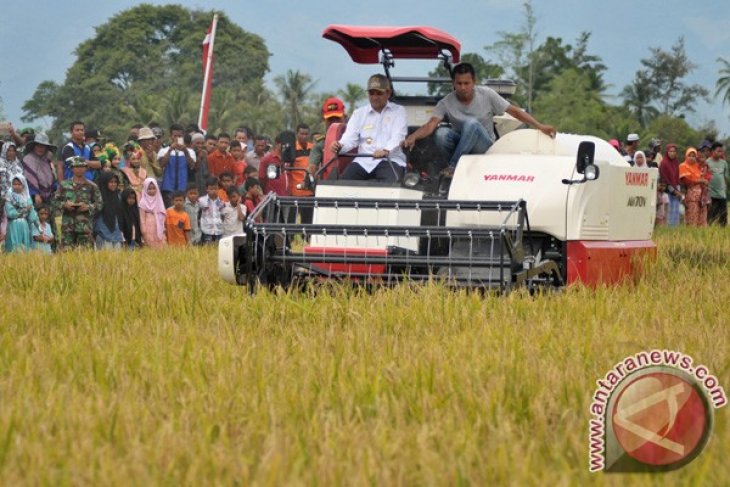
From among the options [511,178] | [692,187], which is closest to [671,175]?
[692,187]

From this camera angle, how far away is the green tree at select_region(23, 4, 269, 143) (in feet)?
349

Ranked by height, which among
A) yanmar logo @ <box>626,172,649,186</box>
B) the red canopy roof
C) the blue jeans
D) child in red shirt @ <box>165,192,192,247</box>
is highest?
the red canopy roof

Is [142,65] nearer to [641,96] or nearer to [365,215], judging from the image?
[641,96]

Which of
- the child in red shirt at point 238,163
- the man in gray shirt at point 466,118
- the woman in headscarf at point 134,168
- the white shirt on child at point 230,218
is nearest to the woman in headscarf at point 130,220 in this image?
the woman in headscarf at point 134,168

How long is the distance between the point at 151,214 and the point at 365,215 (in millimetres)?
8845

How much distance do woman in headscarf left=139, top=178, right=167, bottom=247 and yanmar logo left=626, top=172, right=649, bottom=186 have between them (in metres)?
8.90

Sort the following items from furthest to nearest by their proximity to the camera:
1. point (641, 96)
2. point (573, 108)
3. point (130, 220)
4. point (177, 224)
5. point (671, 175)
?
point (641, 96)
point (573, 108)
point (671, 175)
point (177, 224)
point (130, 220)

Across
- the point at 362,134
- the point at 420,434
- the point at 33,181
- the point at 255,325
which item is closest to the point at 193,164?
the point at 33,181

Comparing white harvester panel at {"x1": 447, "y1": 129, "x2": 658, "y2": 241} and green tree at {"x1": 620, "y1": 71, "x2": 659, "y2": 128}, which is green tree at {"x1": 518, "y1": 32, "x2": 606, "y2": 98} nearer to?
green tree at {"x1": 620, "y1": 71, "x2": 659, "y2": 128}

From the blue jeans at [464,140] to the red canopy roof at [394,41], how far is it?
80 cm

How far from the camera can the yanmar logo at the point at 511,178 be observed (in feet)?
38.7

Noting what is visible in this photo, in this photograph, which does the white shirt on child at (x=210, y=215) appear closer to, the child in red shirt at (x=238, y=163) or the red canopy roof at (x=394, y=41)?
the child in red shirt at (x=238, y=163)

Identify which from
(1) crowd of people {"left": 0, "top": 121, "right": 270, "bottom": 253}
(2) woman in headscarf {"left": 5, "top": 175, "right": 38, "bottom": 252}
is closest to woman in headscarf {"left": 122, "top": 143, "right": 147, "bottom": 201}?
(1) crowd of people {"left": 0, "top": 121, "right": 270, "bottom": 253}

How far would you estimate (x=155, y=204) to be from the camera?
20.3 meters
